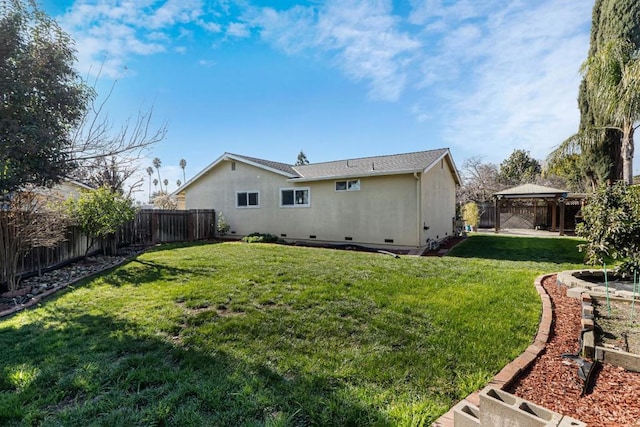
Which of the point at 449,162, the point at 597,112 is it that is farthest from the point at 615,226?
the point at 597,112

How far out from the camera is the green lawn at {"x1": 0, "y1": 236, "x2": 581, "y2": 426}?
246 cm

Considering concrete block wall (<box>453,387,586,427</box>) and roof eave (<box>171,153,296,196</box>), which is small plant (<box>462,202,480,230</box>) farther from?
concrete block wall (<box>453,387,586,427</box>)

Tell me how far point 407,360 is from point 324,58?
427 inches

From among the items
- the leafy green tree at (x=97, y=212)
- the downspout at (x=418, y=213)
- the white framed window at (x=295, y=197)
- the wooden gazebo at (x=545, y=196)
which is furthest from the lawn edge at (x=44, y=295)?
the wooden gazebo at (x=545, y=196)

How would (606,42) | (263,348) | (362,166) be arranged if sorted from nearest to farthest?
(263,348)
(606,42)
(362,166)

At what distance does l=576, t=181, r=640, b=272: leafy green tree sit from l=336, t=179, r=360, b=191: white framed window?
7641 millimetres

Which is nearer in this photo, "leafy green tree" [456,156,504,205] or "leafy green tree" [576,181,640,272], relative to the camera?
"leafy green tree" [576,181,640,272]

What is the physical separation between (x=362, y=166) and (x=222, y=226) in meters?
7.94

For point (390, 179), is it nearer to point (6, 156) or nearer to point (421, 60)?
point (421, 60)

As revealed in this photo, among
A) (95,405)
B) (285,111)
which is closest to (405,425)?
→ (95,405)

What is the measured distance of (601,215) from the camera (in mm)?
5574

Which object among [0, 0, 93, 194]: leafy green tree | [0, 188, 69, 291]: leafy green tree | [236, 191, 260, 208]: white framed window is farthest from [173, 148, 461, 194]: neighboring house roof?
[0, 0, 93, 194]: leafy green tree

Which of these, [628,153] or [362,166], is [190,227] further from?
[628,153]

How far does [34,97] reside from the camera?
4645 mm
